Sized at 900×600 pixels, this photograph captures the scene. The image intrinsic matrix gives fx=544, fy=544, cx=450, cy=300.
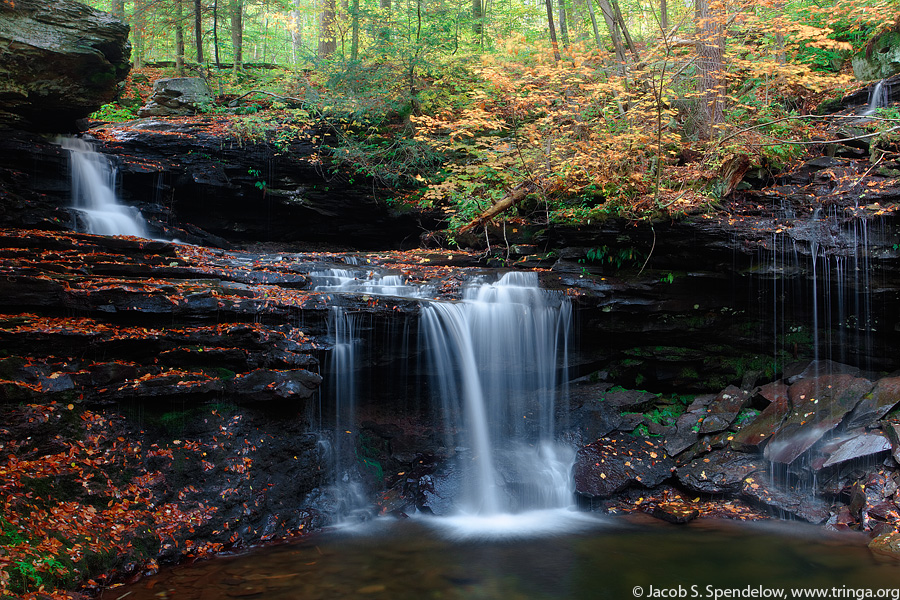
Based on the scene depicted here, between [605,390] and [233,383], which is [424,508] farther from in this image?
[605,390]

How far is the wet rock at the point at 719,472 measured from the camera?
7469mm

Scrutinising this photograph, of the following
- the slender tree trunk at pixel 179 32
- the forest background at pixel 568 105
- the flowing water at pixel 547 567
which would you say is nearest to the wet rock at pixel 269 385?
the flowing water at pixel 547 567

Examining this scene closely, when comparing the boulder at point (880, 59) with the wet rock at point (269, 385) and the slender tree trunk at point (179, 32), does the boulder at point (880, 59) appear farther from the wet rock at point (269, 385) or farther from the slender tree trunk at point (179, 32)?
the slender tree trunk at point (179, 32)

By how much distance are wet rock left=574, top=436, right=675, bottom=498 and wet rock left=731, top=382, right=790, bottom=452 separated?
1051 millimetres

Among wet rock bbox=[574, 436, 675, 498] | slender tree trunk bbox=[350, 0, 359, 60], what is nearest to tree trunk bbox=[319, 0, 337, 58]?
slender tree trunk bbox=[350, 0, 359, 60]

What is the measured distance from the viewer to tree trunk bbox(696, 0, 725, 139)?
385 inches

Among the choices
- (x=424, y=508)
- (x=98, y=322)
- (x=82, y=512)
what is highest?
(x=98, y=322)

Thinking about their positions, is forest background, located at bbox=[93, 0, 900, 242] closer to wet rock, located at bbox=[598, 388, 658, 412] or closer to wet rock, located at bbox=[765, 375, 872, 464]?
wet rock, located at bbox=[598, 388, 658, 412]

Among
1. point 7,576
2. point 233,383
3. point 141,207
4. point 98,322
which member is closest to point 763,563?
point 233,383

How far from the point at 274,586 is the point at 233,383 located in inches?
96.8

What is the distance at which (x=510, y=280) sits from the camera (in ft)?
31.0

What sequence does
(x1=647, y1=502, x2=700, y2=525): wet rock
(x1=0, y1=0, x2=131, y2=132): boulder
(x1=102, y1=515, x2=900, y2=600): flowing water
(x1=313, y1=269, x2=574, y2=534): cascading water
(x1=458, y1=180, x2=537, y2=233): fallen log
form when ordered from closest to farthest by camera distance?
(x1=102, y1=515, x2=900, y2=600): flowing water < (x1=647, y1=502, x2=700, y2=525): wet rock < (x1=313, y1=269, x2=574, y2=534): cascading water < (x1=0, y1=0, x2=131, y2=132): boulder < (x1=458, y1=180, x2=537, y2=233): fallen log

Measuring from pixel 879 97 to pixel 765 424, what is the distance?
652cm

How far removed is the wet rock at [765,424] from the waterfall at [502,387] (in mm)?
2473
